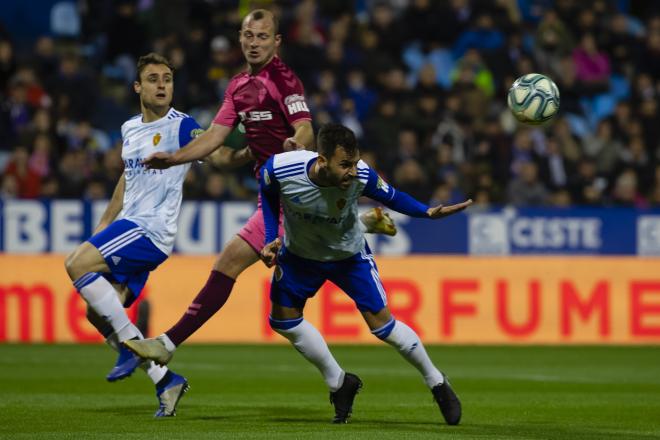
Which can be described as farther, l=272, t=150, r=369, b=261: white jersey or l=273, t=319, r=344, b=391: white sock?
l=273, t=319, r=344, b=391: white sock

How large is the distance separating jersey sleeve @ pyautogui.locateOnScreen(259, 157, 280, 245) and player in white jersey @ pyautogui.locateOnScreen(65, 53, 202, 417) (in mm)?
1227

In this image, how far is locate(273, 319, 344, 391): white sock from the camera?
8672 millimetres

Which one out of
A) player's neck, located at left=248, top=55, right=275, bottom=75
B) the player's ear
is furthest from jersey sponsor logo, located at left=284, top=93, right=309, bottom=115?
the player's ear

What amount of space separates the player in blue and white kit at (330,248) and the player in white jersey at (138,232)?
106 centimetres

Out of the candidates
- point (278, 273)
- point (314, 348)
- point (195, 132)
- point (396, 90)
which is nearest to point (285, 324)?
point (314, 348)

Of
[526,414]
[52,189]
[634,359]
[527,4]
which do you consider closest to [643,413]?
[526,414]

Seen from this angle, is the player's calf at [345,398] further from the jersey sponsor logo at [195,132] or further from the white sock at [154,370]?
the jersey sponsor logo at [195,132]

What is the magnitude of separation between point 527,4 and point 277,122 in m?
15.6

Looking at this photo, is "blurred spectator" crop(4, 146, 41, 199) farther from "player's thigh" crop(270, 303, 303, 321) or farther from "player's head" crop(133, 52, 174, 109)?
"player's thigh" crop(270, 303, 303, 321)

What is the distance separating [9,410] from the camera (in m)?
9.25

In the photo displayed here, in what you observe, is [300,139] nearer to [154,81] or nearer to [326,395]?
[154,81]

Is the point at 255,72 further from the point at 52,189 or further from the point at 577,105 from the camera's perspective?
the point at 577,105

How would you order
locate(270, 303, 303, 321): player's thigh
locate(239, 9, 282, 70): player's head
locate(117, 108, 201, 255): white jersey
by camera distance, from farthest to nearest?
locate(117, 108, 201, 255): white jersey
locate(239, 9, 282, 70): player's head
locate(270, 303, 303, 321): player's thigh

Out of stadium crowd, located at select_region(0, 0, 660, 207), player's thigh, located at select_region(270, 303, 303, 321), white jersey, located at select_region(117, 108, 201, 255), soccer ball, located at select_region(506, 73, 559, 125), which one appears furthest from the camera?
stadium crowd, located at select_region(0, 0, 660, 207)
